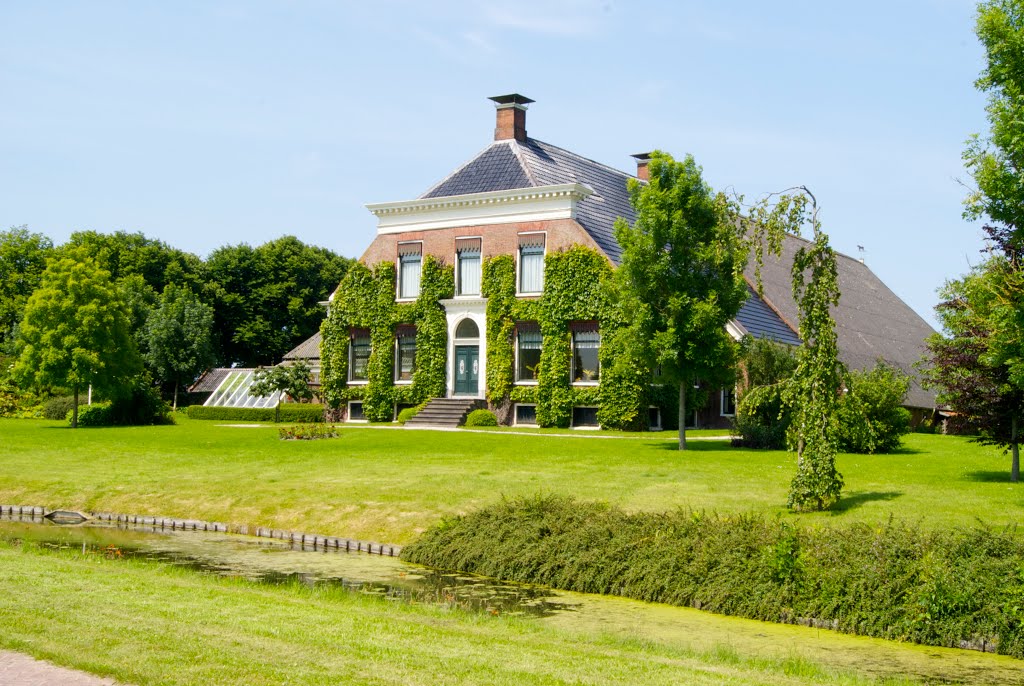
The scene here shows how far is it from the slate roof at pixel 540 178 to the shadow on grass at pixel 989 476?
19.1m

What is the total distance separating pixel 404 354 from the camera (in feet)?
149

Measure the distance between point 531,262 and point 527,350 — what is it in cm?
354

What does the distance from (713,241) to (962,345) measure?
851cm

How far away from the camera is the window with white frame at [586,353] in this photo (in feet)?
134

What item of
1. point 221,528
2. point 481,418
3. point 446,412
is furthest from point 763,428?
point 221,528

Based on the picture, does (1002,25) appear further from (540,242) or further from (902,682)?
(540,242)

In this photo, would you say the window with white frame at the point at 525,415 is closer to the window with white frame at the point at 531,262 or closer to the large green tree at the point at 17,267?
the window with white frame at the point at 531,262

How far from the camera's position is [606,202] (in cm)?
4603

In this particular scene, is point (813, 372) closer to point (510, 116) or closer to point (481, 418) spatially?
point (481, 418)

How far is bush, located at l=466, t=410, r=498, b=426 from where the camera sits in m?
41.1

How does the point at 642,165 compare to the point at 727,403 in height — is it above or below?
above

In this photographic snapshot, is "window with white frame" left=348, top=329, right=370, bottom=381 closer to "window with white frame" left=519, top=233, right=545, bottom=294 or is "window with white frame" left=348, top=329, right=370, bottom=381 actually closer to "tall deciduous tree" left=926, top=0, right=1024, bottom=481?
"window with white frame" left=519, top=233, right=545, bottom=294

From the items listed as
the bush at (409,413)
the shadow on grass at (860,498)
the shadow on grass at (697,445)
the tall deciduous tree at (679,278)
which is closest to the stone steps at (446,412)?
the bush at (409,413)

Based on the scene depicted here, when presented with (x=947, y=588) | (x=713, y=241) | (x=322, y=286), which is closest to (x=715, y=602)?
(x=947, y=588)
